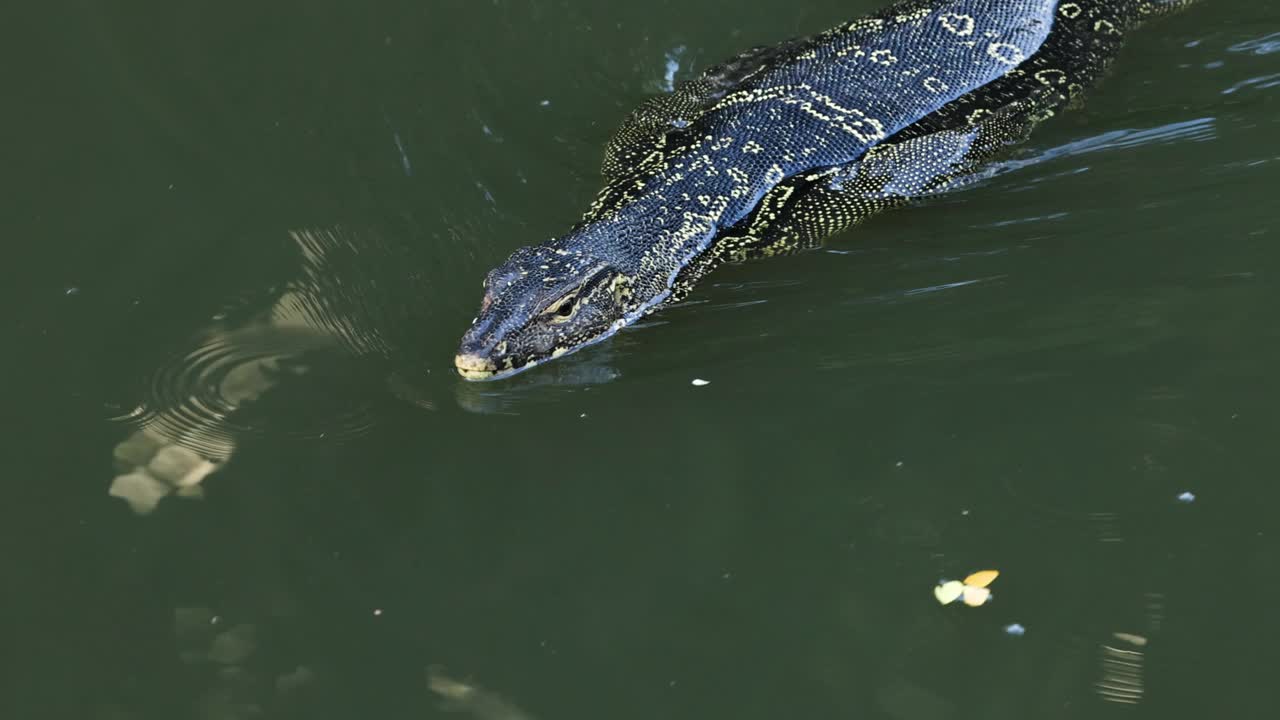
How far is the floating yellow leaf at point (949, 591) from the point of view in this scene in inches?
170

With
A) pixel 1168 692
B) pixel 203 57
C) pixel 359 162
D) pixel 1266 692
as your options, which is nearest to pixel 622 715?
pixel 1168 692

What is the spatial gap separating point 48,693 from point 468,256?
2.92 metres

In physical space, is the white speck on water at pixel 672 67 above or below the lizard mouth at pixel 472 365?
above

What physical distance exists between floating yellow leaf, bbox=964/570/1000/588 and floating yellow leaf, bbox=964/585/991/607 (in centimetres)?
2

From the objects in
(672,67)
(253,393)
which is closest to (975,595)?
(253,393)

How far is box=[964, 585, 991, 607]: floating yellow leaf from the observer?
4.30 meters

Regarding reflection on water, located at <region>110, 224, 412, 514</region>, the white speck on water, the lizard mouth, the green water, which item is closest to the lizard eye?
the green water

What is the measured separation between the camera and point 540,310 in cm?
555

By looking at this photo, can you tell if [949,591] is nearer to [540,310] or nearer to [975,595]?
[975,595]

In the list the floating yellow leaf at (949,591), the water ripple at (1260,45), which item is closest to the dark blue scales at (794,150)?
the water ripple at (1260,45)

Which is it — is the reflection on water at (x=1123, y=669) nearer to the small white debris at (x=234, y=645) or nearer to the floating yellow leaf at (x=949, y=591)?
the floating yellow leaf at (x=949, y=591)

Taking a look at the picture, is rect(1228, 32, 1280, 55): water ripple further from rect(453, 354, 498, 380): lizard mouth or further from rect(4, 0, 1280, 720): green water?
rect(453, 354, 498, 380): lizard mouth

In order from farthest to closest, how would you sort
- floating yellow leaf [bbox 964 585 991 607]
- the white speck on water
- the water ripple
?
the white speck on water
the water ripple
floating yellow leaf [bbox 964 585 991 607]

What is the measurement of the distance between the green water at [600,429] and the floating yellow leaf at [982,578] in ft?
0.31
